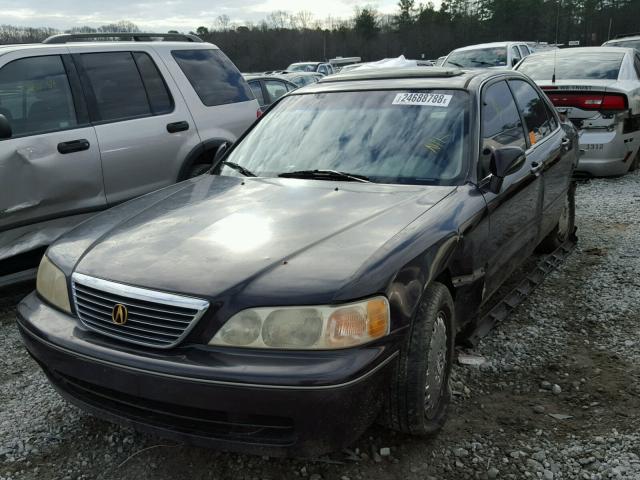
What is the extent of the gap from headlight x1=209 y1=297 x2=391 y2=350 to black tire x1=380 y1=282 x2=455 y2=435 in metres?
0.30

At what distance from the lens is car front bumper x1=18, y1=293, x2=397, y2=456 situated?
2.02 metres

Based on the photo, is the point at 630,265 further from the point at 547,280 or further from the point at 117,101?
the point at 117,101

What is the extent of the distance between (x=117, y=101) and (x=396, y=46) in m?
72.5

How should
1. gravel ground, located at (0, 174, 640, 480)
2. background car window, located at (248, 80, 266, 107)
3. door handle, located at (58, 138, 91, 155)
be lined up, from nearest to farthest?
1. gravel ground, located at (0, 174, 640, 480)
2. door handle, located at (58, 138, 91, 155)
3. background car window, located at (248, 80, 266, 107)

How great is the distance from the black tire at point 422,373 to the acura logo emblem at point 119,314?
3.49 ft

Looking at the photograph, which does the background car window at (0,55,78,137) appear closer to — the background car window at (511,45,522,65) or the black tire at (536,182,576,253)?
the black tire at (536,182,576,253)

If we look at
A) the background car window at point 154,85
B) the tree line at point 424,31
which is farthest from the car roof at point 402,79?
the tree line at point 424,31

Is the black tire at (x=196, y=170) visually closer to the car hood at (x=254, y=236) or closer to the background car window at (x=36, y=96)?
the background car window at (x=36, y=96)

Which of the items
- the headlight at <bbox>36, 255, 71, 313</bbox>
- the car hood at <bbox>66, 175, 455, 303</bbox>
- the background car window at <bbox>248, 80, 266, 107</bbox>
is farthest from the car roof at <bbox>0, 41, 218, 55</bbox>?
the background car window at <bbox>248, 80, 266, 107</bbox>

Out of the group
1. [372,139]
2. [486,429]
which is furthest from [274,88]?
[486,429]

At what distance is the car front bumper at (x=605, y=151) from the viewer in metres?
7.09

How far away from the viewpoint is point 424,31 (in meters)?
71.1

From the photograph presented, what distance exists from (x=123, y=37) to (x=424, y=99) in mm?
3540

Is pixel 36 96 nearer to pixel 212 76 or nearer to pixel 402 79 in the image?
pixel 212 76
